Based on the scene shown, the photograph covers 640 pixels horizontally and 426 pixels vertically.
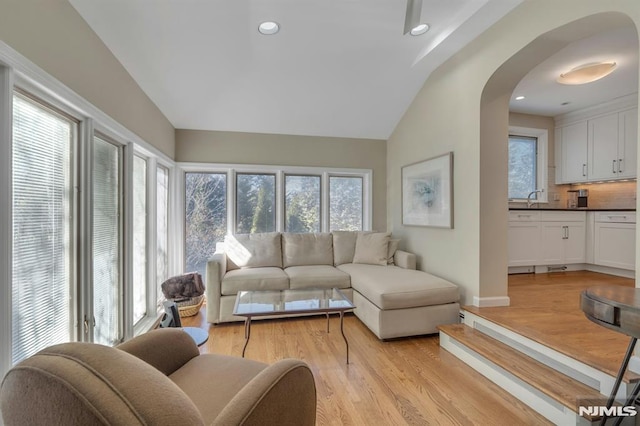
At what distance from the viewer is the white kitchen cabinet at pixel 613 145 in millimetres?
3709

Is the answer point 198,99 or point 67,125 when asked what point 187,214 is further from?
point 67,125

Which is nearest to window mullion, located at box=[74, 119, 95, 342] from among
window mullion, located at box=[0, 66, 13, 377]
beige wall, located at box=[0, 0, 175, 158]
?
beige wall, located at box=[0, 0, 175, 158]

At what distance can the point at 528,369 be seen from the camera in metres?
1.84

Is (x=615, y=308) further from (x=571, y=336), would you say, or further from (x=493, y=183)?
(x=493, y=183)

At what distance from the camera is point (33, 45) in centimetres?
131

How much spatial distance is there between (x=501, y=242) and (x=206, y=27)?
10.2 ft

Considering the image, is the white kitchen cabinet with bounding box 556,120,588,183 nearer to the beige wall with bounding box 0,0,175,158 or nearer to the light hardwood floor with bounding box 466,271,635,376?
the light hardwood floor with bounding box 466,271,635,376

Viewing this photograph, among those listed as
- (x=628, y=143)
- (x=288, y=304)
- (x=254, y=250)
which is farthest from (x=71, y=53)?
(x=628, y=143)

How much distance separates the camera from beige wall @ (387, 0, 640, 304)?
2.19 meters

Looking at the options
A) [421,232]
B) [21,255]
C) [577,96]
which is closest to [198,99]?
[21,255]

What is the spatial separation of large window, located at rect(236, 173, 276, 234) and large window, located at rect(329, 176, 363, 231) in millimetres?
901

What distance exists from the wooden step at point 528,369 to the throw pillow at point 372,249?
1302 mm

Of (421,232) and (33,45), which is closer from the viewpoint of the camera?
(33,45)

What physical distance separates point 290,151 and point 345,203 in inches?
45.6
